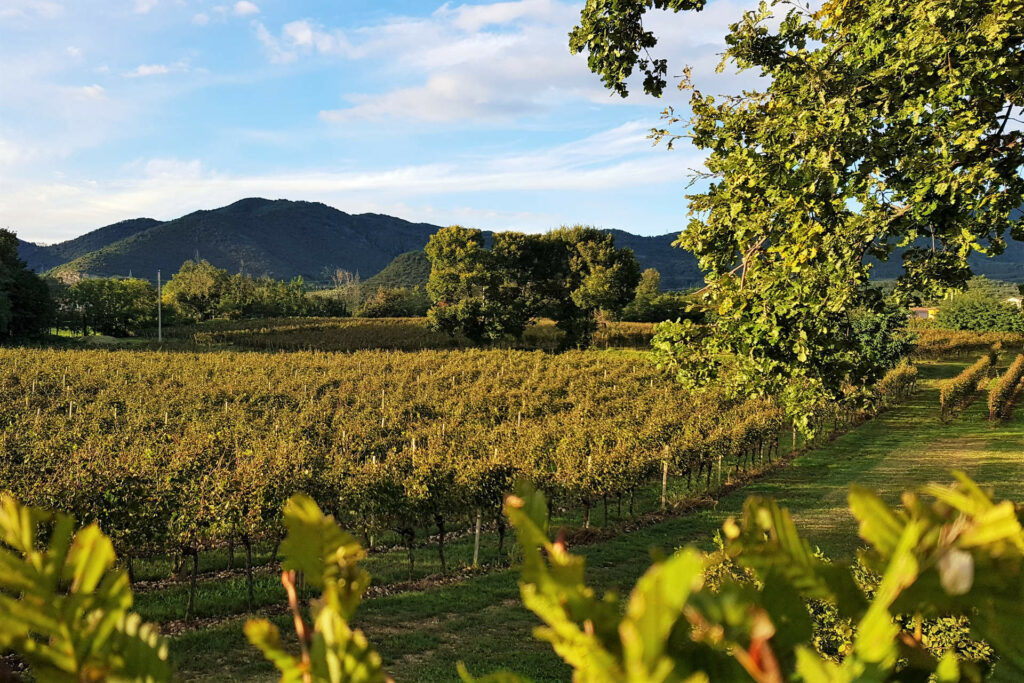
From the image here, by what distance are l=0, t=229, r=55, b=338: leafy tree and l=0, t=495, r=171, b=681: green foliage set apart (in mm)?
66621

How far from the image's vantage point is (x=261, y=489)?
13.2 metres

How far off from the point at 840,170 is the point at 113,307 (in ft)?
302

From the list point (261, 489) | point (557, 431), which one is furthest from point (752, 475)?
point (261, 489)

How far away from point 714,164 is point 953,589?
6.77m

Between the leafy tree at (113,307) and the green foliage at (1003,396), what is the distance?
85349mm

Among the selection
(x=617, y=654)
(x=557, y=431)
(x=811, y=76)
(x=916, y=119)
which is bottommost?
(x=557, y=431)

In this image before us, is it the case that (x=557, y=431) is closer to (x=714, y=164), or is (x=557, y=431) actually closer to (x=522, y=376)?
(x=522, y=376)

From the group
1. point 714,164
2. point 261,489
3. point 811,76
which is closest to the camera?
point 811,76

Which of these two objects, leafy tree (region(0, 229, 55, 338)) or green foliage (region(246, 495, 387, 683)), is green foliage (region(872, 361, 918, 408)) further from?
leafy tree (region(0, 229, 55, 338))

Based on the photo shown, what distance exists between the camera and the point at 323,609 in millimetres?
622

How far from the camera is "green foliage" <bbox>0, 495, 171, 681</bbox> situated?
1.95 ft

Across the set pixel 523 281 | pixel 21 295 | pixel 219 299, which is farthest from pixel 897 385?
pixel 219 299

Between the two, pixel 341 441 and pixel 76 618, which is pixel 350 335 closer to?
pixel 341 441

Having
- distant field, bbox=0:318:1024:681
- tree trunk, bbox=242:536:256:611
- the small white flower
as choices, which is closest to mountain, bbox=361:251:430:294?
distant field, bbox=0:318:1024:681
